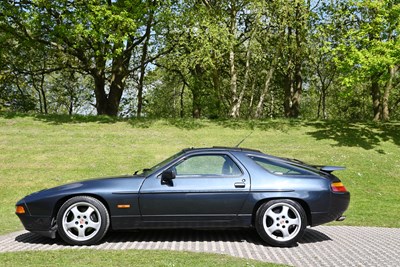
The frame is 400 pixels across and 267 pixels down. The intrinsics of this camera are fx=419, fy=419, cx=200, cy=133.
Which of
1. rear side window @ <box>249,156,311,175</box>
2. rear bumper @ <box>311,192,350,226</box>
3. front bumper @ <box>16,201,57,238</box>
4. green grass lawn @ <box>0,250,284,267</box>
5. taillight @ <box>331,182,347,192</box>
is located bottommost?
green grass lawn @ <box>0,250,284,267</box>

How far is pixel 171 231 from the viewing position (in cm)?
710

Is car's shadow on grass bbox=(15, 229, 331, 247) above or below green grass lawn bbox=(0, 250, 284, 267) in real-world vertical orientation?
below

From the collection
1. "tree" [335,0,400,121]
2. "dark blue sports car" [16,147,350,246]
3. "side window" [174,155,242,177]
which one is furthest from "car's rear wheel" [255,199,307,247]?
"tree" [335,0,400,121]

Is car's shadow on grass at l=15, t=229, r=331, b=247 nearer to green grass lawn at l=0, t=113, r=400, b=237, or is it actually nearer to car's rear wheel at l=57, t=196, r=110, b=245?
car's rear wheel at l=57, t=196, r=110, b=245

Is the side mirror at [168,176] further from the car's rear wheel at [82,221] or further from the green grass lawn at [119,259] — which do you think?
the green grass lawn at [119,259]

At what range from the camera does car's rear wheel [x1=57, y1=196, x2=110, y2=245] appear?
20.0 feet

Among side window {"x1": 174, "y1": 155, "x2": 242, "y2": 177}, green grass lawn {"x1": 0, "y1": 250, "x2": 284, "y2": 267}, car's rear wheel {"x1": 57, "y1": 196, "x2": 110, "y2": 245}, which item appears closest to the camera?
green grass lawn {"x1": 0, "y1": 250, "x2": 284, "y2": 267}

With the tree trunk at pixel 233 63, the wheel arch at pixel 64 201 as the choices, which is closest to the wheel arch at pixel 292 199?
the wheel arch at pixel 64 201

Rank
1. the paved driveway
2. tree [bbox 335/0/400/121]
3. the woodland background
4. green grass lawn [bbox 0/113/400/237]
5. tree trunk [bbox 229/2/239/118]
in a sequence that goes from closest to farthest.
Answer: the paved driveway → green grass lawn [bbox 0/113/400/237] → tree [bbox 335/0/400/121] → the woodland background → tree trunk [bbox 229/2/239/118]

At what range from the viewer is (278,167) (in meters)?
6.54

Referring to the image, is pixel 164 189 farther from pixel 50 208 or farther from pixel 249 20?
pixel 249 20

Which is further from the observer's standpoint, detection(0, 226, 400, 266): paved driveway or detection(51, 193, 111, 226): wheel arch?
detection(51, 193, 111, 226): wheel arch

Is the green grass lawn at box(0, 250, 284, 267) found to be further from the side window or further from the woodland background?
the woodland background

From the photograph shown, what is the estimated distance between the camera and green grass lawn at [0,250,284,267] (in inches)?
193
